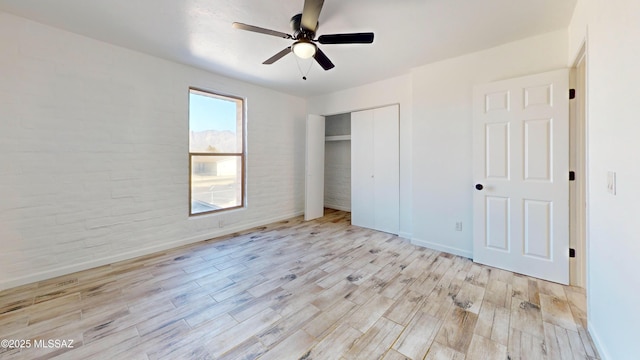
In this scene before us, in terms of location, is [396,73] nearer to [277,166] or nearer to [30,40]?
[277,166]

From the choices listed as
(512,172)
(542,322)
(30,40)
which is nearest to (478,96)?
(512,172)

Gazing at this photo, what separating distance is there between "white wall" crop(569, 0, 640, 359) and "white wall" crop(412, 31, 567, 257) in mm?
1018

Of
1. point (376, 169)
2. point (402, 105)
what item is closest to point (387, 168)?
point (376, 169)

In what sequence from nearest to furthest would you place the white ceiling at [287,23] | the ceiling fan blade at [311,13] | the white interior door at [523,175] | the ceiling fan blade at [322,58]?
the ceiling fan blade at [311,13], the white ceiling at [287,23], the ceiling fan blade at [322,58], the white interior door at [523,175]

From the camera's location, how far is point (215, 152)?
3953 mm

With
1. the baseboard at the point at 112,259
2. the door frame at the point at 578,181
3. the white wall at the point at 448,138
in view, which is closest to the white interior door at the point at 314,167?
the baseboard at the point at 112,259

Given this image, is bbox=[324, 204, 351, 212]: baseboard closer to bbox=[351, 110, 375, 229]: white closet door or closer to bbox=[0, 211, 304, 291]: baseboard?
bbox=[351, 110, 375, 229]: white closet door

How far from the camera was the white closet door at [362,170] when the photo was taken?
4.37m

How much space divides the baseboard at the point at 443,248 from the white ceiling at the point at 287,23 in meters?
2.57

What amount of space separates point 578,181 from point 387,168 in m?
2.28

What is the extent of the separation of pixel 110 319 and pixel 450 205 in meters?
3.83

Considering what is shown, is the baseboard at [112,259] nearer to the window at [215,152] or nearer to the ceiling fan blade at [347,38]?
the window at [215,152]

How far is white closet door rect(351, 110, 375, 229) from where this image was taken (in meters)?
4.37

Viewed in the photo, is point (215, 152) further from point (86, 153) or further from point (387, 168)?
point (387, 168)
